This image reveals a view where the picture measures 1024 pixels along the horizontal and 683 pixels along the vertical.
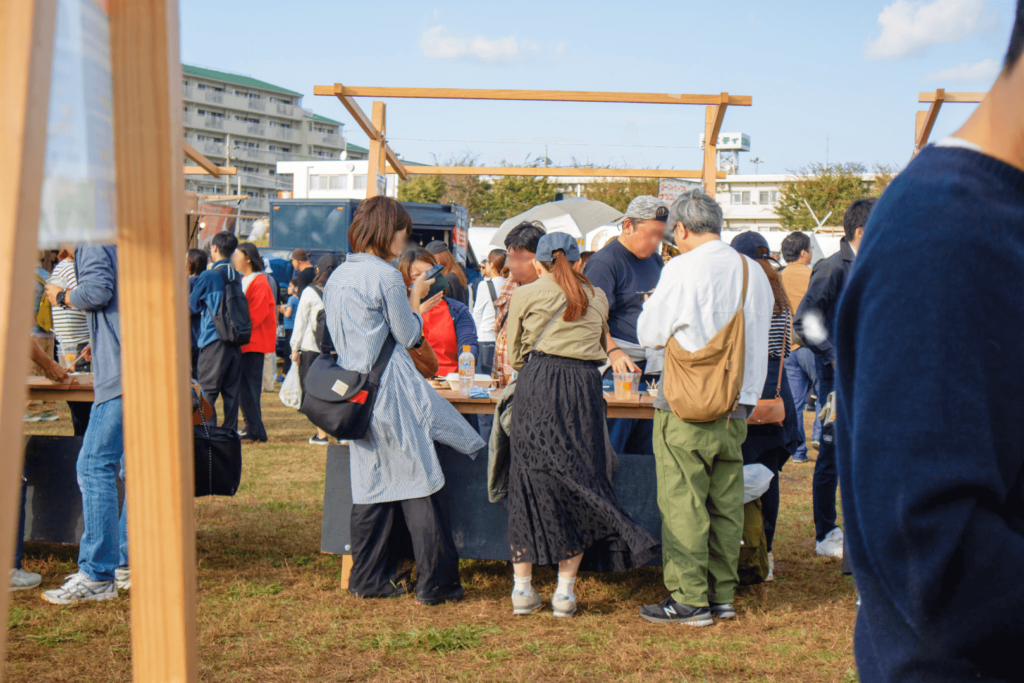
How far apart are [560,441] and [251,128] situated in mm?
100043

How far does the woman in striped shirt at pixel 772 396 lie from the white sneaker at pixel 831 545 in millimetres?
599

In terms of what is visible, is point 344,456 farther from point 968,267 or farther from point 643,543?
point 968,267

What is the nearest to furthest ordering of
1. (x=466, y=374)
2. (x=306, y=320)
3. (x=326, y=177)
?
(x=466, y=374)
(x=306, y=320)
(x=326, y=177)

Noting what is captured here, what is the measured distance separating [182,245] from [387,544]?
348cm

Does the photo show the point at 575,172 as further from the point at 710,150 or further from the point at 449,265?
the point at 449,265

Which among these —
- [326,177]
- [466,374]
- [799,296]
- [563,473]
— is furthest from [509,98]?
[326,177]

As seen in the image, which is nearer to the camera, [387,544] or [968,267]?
[968,267]

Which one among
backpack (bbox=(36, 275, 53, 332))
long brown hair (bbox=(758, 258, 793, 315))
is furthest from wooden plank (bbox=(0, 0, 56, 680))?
backpack (bbox=(36, 275, 53, 332))

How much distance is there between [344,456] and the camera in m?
4.46

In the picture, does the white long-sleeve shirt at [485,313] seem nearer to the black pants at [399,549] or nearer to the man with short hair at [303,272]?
the man with short hair at [303,272]

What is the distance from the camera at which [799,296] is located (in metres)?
7.16

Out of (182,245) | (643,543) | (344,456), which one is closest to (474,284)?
(344,456)

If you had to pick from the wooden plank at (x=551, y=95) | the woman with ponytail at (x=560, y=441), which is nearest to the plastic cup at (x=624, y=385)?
the woman with ponytail at (x=560, y=441)

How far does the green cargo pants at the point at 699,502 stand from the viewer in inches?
151
